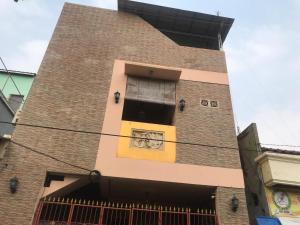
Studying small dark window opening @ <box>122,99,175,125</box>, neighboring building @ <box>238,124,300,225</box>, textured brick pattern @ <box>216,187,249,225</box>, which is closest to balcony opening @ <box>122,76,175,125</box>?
small dark window opening @ <box>122,99,175,125</box>

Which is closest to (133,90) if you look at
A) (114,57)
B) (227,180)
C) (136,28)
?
(114,57)

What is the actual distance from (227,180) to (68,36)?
877 centimetres

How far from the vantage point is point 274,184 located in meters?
10.6

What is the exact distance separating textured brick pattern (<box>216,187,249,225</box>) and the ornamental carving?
99.4 inches

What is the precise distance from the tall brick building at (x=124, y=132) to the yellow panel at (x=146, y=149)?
0.04 m

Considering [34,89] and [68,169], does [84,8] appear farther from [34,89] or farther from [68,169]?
[68,169]

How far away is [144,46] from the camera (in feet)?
43.1

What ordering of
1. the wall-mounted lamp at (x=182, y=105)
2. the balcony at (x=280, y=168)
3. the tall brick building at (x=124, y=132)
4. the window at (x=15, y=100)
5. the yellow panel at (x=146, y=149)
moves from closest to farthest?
the tall brick building at (x=124, y=132)
the yellow panel at (x=146, y=149)
the balcony at (x=280, y=168)
the wall-mounted lamp at (x=182, y=105)
the window at (x=15, y=100)

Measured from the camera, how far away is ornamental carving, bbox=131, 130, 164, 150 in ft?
33.8

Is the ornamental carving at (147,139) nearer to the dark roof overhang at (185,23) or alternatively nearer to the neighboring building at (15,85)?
the dark roof overhang at (185,23)

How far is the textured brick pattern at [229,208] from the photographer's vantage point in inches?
369

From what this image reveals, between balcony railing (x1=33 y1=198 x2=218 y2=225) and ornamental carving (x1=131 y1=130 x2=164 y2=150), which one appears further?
ornamental carving (x1=131 y1=130 x2=164 y2=150)

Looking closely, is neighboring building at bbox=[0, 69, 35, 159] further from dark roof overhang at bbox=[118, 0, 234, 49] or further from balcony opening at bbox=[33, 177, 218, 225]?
balcony opening at bbox=[33, 177, 218, 225]

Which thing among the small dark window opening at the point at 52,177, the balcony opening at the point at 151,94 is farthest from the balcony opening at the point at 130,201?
the balcony opening at the point at 151,94
